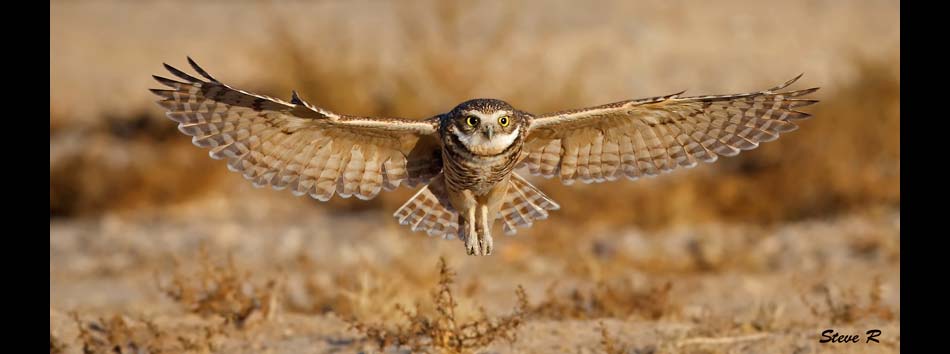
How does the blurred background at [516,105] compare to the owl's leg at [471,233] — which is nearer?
the owl's leg at [471,233]

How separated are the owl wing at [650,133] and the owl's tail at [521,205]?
0.26 m

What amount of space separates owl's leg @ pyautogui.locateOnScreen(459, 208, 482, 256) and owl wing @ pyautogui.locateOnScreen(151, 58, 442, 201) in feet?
1.06

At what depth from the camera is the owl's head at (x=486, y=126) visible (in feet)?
20.2

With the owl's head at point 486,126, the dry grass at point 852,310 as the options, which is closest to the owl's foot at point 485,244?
the owl's head at point 486,126

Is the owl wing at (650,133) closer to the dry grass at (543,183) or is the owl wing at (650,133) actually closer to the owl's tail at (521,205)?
the owl's tail at (521,205)

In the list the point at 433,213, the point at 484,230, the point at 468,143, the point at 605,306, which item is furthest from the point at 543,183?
the point at 468,143

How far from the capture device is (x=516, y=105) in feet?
43.9

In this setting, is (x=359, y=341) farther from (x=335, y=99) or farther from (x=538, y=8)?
(x=538, y=8)

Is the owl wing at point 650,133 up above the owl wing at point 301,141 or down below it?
above

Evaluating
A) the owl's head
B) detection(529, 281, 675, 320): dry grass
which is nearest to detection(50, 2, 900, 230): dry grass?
detection(529, 281, 675, 320): dry grass

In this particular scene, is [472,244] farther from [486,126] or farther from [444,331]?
[486,126]

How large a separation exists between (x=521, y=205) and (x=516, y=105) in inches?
250

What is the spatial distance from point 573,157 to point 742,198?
219 inches
